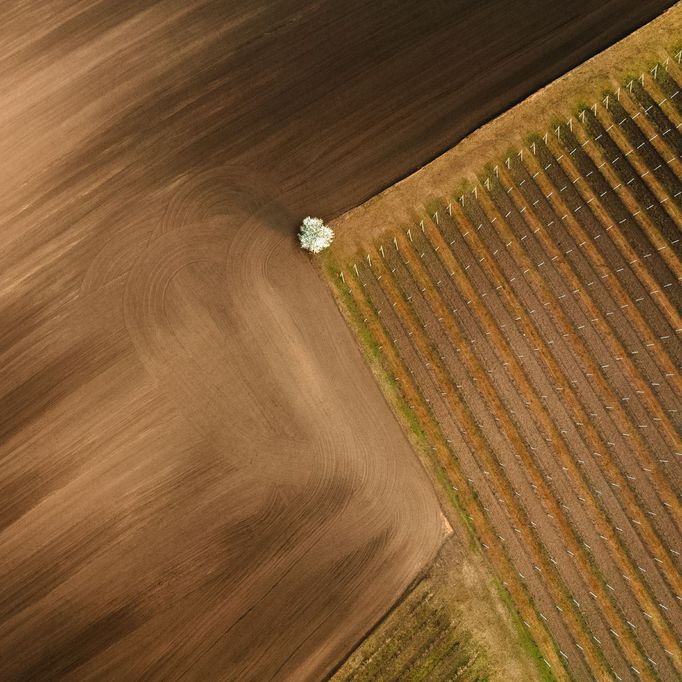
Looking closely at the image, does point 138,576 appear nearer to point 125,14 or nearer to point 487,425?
point 487,425

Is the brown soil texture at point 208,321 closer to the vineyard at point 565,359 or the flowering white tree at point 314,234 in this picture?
the flowering white tree at point 314,234

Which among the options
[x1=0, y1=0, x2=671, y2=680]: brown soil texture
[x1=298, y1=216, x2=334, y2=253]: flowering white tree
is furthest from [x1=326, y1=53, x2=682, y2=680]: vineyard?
[x1=0, y1=0, x2=671, y2=680]: brown soil texture

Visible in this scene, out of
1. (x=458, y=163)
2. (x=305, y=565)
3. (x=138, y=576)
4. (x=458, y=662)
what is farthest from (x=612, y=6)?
(x=138, y=576)

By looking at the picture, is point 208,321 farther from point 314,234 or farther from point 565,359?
point 565,359

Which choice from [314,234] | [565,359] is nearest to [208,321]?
[314,234]

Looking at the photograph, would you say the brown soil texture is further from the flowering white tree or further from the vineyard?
the vineyard

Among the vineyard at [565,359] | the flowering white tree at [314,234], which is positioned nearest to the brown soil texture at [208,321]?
the flowering white tree at [314,234]
